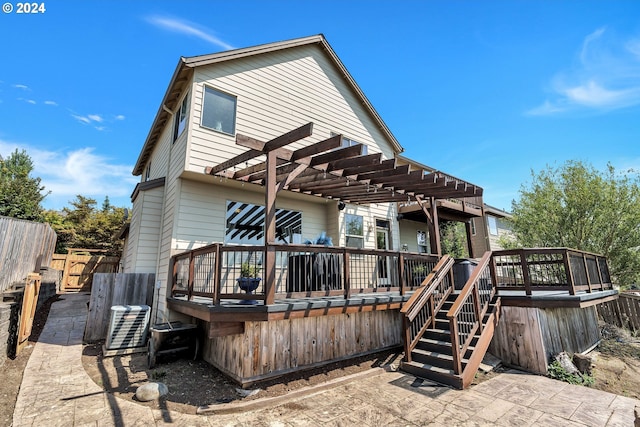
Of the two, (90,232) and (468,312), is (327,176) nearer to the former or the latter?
(468,312)

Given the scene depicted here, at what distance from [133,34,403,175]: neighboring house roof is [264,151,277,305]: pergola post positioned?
14.7 feet

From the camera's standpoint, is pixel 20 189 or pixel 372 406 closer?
pixel 372 406

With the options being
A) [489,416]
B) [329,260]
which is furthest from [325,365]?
[489,416]

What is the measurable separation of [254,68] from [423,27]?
19.3 ft

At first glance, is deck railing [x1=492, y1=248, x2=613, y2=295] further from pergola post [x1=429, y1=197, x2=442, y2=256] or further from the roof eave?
the roof eave

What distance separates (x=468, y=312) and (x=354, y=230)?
4814mm

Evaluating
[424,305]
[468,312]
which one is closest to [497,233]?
[468,312]

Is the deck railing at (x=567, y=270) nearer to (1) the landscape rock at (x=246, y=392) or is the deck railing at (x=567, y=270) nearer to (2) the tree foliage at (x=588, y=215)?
(2) the tree foliage at (x=588, y=215)

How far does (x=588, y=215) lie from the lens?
460 inches

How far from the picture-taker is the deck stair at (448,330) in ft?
16.5

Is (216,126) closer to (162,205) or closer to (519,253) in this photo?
(162,205)

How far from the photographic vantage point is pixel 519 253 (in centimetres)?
654

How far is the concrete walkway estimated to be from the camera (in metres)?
3.68

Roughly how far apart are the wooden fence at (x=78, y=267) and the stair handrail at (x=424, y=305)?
56.0ft
